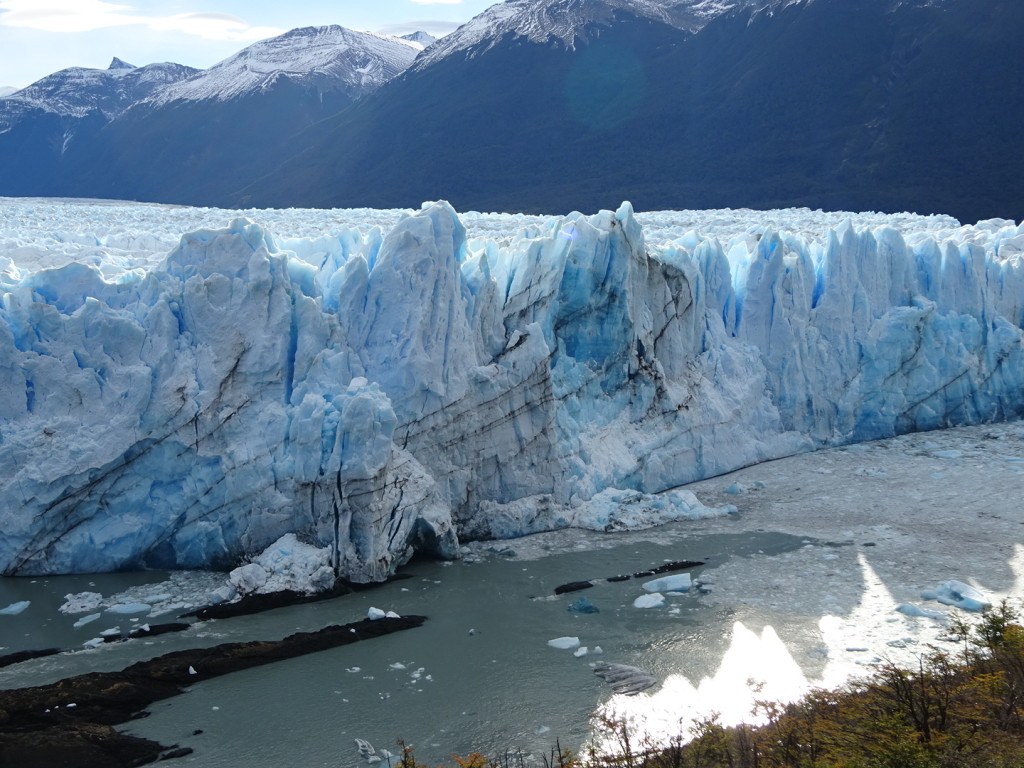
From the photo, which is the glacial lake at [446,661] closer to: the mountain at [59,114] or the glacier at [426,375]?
the glacier at [426,375]

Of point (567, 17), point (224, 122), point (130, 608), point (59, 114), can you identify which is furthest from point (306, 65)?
point (130, 608)

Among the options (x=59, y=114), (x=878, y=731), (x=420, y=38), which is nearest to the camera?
(x=878, y=731)

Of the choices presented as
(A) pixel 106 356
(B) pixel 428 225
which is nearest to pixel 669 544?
(B) pixel 428 225

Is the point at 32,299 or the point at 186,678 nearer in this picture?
the point at 186,678

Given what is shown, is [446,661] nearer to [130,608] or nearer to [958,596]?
[130,608]

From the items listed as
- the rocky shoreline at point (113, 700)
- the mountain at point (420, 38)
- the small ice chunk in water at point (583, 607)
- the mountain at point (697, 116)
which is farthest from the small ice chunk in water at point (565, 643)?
the mountain at point (420, 38)

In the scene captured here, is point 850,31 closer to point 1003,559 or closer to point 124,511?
point 1003,559

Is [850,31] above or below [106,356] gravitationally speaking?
above
